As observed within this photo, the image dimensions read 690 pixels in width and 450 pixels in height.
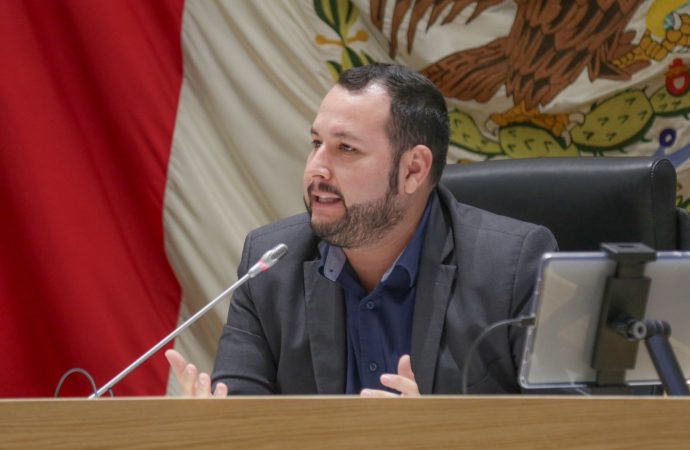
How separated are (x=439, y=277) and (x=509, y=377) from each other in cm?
23

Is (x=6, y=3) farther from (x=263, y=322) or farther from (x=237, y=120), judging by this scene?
(x=263, y=322)

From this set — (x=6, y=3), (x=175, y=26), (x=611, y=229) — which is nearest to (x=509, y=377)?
(x=611, y=229)

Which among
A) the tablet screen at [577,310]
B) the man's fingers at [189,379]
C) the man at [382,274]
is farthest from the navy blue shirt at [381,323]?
the tablet screen at [577,310]

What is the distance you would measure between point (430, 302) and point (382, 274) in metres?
0.18

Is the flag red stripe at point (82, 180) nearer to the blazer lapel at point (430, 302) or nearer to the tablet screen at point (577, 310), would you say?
the blazer lapel at point (430, 302)

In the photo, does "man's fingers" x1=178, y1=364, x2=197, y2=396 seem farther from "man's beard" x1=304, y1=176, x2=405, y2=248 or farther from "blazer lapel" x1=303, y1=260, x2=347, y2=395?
"man's beard" x1=304, y1=176, x2=405, y2=248

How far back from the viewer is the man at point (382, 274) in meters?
1.76

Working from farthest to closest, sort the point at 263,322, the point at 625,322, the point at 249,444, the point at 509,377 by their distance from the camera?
the point at 263,322, the point at 509,377, the point at 625,322, the point at 249,444

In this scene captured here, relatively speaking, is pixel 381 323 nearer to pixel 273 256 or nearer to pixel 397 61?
pixel 273 256

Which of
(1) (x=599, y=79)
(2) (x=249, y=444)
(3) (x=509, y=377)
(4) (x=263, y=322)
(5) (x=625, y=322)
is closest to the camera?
(2) (x=249, y=444)

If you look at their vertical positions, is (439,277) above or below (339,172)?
below

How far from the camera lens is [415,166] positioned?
74.4 inches

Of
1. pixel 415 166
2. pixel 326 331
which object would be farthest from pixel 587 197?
pixel 326 331

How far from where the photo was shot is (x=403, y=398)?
0.96 meters
